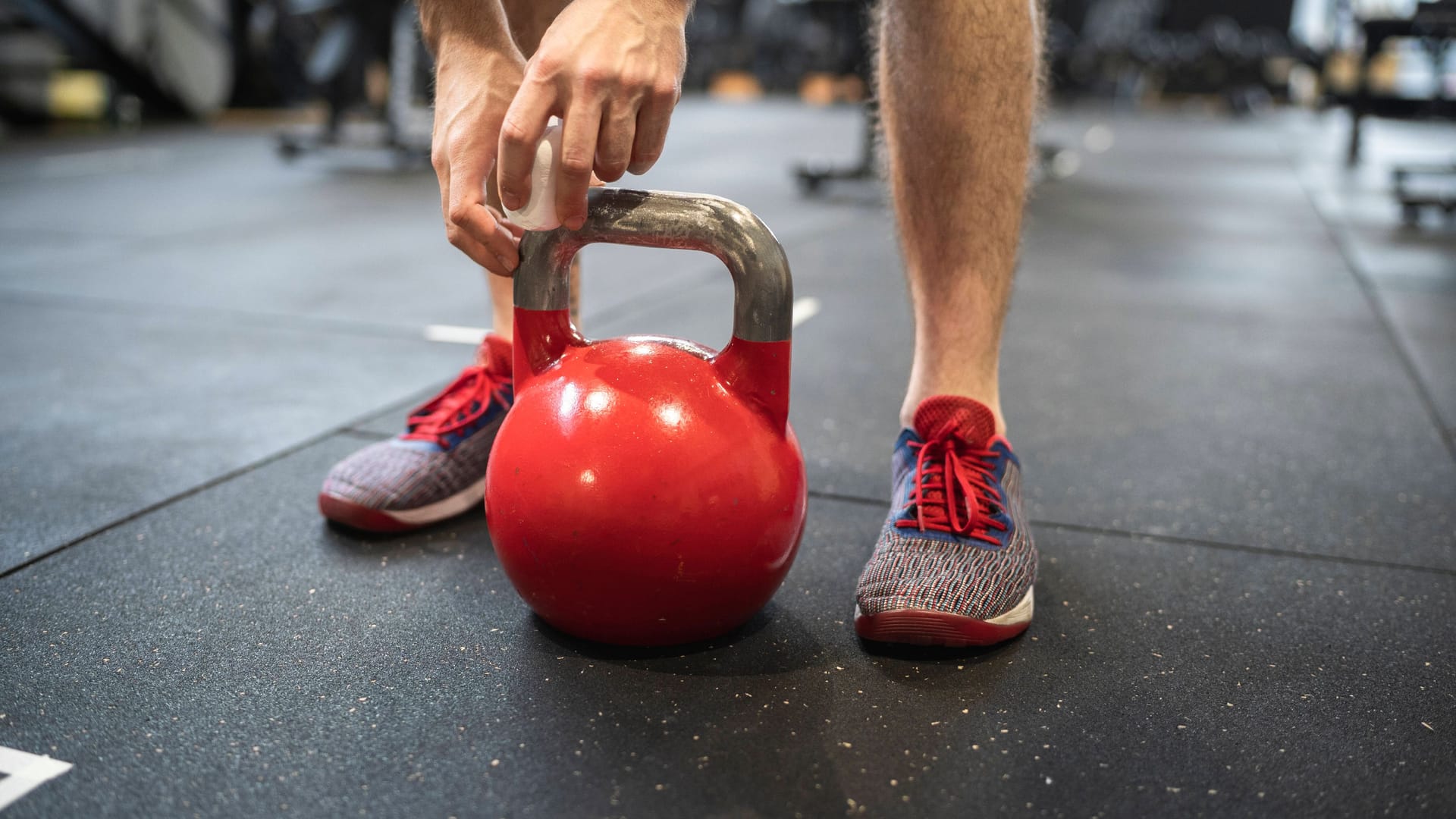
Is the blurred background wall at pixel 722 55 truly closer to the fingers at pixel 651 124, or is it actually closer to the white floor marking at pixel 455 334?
the white floor marking at pixel 455 334

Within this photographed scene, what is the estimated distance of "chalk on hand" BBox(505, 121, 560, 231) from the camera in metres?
0.73

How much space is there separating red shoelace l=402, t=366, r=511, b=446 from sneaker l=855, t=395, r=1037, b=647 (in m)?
0.43

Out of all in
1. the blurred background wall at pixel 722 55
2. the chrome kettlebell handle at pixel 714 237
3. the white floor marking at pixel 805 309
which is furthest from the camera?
the blurred background wall at pixel 722 55

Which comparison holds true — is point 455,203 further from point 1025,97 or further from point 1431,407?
point 1431,407

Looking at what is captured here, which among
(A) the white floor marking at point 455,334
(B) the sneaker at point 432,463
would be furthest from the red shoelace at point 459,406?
(A) the white floor marking at point 455,334

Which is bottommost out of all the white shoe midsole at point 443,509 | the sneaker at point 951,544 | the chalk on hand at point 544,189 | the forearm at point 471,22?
the white shoe midsole at point 443,509

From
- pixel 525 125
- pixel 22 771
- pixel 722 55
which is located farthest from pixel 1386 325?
pixel 722 55

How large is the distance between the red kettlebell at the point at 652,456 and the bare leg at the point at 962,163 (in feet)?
0.98

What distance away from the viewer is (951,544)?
0.95 m

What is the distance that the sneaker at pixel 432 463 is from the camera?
42.4 inches

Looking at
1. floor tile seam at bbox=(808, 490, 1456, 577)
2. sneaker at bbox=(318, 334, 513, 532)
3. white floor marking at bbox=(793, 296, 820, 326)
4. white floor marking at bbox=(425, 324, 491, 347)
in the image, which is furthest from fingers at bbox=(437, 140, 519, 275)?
white floor marking at bbox=(793, 296, 820, 326)

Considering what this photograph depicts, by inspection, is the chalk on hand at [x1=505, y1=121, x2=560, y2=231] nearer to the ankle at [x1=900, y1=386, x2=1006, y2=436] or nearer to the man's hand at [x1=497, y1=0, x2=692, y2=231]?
the man's hand at [x1=497, y1=0, x2=692, y2=231]

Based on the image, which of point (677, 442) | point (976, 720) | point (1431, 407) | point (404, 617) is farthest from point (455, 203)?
point (1431, 407)

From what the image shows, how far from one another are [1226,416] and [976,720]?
3.13ft
